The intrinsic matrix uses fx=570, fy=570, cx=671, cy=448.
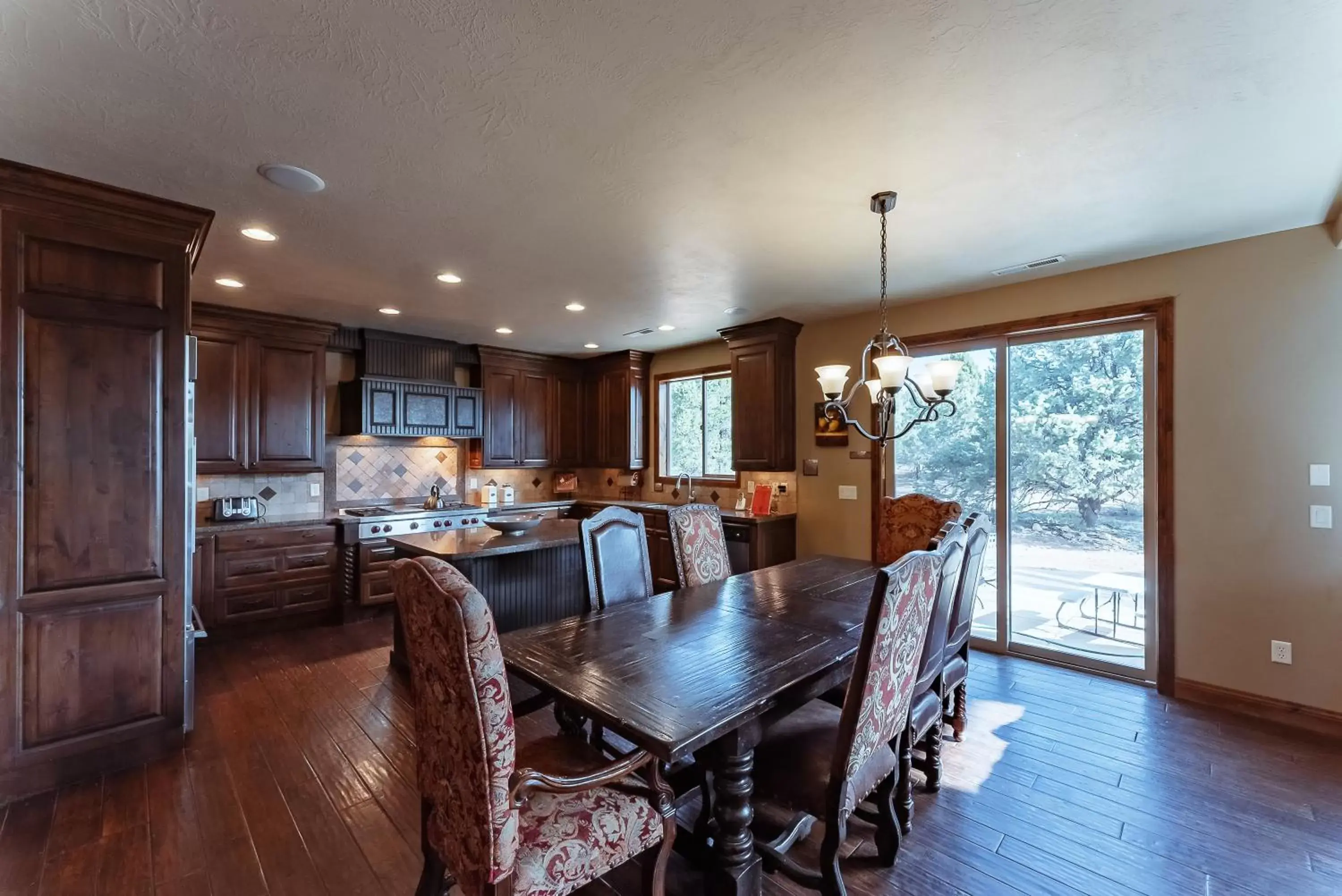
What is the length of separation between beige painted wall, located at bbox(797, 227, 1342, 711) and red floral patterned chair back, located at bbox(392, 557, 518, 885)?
152 inches

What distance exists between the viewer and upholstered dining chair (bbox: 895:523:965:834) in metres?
1.87

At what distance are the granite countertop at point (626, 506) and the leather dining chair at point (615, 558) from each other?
5.98 ft

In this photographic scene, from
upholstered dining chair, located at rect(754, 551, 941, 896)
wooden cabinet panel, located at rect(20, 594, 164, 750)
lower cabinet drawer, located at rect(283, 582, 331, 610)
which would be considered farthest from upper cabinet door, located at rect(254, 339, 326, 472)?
upholstered dining chair, located at rect(754, 551, 941, 896)

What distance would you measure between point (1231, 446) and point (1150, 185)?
5.47 ft

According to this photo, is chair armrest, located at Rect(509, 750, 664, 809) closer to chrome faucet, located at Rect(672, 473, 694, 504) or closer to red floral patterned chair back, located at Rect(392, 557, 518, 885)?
red floral patterned chair back, located at Rect(392, 557, 518, 885)

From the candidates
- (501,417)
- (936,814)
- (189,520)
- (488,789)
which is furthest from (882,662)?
(501,417)

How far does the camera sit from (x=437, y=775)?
1.43m

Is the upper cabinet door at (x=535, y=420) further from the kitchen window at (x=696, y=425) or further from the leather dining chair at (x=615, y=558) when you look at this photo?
the leather dining chair at (x=615, y=558)

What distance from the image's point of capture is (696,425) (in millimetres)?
6141

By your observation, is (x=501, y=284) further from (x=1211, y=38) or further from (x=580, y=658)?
(x=1211, y=38)

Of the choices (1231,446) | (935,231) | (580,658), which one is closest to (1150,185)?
(935,231)

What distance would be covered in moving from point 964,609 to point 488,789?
212 cm

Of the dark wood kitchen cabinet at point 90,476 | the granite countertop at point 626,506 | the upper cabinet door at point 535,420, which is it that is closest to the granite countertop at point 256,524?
the granite countertop at point 626,506

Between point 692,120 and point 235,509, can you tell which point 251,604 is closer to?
point 235,509
